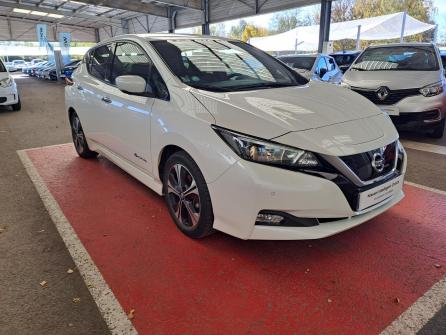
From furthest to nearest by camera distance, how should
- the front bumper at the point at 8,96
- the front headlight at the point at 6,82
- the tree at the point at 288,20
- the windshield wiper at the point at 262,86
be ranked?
the tree at the point at 288,20, the front bumper at the point at 8,96, the front headlight at the point at 6,82, the windshield wiper at the point at 262,86

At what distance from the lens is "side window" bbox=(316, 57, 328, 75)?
8.63m

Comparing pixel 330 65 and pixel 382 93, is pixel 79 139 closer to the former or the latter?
pixel 382 93

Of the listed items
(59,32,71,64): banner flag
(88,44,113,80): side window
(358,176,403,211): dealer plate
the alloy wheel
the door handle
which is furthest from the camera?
(59,32,71,64): banner flag

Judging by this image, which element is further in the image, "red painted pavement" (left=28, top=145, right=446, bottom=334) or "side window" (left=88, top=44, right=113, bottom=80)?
"side window" (left=88, top=44, right=113, bottom=80)

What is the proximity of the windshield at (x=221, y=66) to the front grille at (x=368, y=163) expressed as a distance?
3.55 feet

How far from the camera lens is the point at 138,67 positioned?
314 cm

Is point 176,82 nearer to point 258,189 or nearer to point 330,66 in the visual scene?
A: point 258,189

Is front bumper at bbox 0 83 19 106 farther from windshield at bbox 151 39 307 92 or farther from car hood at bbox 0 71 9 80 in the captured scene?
windshield at bbox 151 39 307 92

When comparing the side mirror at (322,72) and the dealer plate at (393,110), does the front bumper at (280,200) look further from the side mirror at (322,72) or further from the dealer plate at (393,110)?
the side mirror at (322,72)

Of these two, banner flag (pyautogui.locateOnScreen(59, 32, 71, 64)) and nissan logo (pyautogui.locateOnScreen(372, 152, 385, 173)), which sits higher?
banner flag (pyautogui.locateOnScreen(59, 32, 71, 64))

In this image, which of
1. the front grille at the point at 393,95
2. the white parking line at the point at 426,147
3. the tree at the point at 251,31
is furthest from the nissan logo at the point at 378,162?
the tree at the point at 251,31

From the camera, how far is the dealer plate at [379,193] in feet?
7.14

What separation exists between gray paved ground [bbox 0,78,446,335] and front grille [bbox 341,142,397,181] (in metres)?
0.87

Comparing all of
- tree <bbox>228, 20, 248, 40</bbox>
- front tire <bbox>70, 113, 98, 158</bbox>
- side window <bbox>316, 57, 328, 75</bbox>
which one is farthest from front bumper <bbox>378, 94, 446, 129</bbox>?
tree <bbox>228, 20, 248, 40</bbox>
